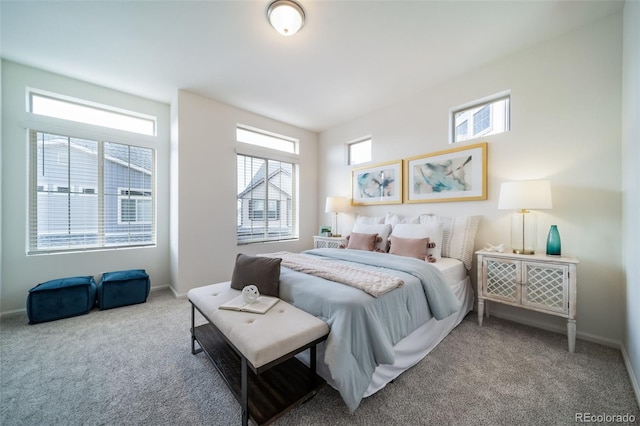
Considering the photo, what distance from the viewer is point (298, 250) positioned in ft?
15.4

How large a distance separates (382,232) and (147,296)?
10.9ft

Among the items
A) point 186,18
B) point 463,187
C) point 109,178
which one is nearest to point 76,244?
point 109,178

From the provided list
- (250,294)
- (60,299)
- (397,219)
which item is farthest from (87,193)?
(397,219)

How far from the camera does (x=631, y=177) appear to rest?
1.73 m

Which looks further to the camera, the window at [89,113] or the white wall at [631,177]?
the window at [89,113]

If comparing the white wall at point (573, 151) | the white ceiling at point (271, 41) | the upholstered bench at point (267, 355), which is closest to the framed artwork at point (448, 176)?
the white wall at point (573, 151)

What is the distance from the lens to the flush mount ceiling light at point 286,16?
6.25ft

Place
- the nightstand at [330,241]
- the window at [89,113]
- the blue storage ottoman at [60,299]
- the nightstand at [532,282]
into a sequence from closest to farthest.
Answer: the nightstand at [532,282]
the blue storage ottoman at [60,299]
the window at [89,113]
the nightstand at [330,241]

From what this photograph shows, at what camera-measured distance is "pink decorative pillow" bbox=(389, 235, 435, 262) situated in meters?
2.58

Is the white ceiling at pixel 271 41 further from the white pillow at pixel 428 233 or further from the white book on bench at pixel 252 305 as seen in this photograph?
the white book on bench at pixel 252 305

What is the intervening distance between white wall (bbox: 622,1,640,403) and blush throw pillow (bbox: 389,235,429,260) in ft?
4.67

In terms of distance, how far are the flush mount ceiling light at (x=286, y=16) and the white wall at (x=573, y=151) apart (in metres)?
2.21

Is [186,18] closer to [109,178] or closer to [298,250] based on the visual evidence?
[109,178]

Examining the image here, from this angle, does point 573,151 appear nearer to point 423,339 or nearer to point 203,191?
point 423,339
